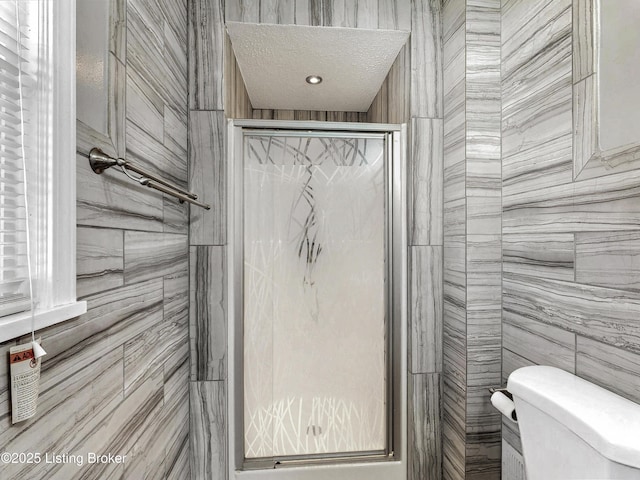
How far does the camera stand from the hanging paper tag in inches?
21.3

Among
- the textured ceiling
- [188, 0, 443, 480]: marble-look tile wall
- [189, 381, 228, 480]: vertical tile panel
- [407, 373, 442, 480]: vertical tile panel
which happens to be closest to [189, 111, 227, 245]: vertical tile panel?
[188, 0, 443, 480]: marble-look tile wall

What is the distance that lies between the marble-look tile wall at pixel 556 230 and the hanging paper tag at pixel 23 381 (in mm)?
1169

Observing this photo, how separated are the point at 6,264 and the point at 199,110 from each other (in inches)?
42.8

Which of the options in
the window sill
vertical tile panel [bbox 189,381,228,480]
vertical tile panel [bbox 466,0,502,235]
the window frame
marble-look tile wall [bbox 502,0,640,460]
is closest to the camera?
the window sill

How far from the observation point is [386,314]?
5.39 ft

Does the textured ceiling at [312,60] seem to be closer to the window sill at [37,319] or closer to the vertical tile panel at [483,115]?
the vertical tile panel at [483,115]

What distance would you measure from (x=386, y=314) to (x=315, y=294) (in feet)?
1.04

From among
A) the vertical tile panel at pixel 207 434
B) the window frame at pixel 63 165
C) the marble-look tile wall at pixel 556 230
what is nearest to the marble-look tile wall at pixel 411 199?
the vertical tile panel at pixel 207 434

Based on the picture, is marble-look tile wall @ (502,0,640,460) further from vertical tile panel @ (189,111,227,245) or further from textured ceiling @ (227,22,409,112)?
vertical tile panel @ (189,111,227,245)

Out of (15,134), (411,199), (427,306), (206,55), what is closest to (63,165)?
(15,134)

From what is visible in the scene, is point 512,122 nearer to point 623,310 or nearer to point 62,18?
point 623,310

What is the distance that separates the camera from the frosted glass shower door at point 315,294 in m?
1.58

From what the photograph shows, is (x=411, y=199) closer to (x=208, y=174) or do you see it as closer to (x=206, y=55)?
(x=208, y=174)

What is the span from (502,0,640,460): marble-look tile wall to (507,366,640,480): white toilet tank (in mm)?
91
